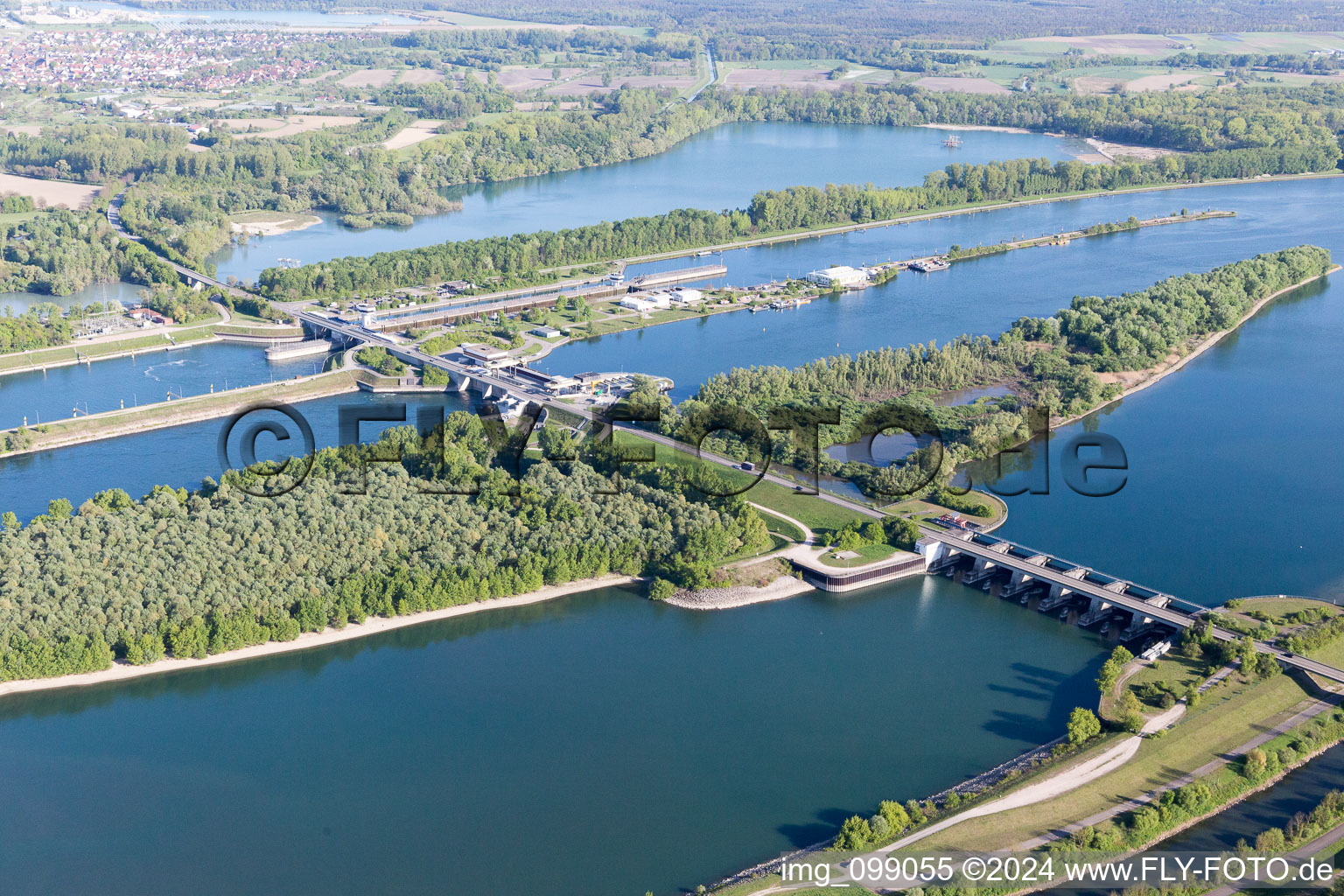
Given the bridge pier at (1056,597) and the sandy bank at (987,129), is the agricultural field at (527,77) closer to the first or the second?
the sandy bank at (987,129)

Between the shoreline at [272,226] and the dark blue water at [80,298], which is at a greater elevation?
the shoreline at [272,226]

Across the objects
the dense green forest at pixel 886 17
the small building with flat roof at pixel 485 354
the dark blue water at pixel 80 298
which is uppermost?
the dense green forest at pixel 886 17

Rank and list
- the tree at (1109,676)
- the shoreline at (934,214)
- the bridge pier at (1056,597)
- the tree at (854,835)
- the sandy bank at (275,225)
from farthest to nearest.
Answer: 1. the sandy bank at (275,225)
2. the shoreline at (934,214)
3. the bridge pier at (1056,597)
4. the tree at (1109,676)
5. the tree at (854,835)

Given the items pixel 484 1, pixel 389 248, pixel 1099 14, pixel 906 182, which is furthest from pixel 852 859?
pixel 484 1

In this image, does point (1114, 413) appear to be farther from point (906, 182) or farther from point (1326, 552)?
point (906, 182)

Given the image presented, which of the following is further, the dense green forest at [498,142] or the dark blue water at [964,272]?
the dense green forest at [498,142]

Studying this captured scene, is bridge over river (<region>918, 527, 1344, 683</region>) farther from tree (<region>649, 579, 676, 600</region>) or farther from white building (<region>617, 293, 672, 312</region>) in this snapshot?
white building (<region>617, 293, 672, 312</region>)

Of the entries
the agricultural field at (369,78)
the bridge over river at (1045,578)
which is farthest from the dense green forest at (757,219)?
the agricultural field at (369,78)

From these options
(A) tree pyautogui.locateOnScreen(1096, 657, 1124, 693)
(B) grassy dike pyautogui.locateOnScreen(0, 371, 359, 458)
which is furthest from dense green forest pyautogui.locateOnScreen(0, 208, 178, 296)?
(A) tree pyautogui.locateOnScreen(1096, 657, 1124, 693)
